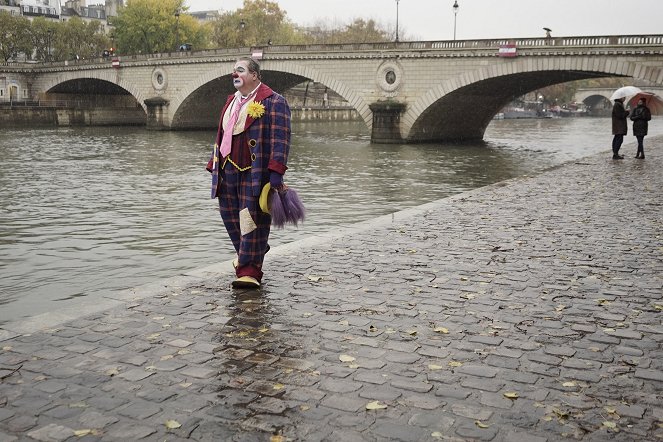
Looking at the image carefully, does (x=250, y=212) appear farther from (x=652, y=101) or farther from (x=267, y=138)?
(x=652, y=101)

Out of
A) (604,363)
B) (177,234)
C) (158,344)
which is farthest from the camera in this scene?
(177,234)

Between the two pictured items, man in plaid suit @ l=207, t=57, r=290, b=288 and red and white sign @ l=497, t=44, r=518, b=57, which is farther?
red and white sign @ l=497, t=44, r=518, b=57

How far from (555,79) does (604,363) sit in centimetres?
3266

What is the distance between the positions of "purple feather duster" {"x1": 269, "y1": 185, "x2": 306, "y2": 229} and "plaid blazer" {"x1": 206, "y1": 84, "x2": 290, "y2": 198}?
144 millimetres

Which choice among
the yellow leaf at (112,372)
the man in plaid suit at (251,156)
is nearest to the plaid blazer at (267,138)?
the man in plaid suit at (251,156)

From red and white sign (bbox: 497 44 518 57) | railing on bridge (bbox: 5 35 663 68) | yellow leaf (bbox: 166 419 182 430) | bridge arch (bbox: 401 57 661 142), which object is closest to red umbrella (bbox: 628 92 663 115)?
bridge arch (bbox: 401 57 661 142)

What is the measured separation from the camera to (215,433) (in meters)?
3.29

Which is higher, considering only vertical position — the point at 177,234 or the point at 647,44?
the point at 647,44

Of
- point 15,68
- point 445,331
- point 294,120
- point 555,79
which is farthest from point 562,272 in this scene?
point 15,68

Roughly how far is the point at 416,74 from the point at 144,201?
22.1 m

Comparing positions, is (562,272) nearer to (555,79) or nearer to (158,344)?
(158,344)

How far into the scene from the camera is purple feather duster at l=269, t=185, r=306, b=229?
5.73m

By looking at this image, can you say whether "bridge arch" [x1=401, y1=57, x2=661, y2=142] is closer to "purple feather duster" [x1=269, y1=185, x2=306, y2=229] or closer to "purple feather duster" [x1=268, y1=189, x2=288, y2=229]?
"purple feather duster" [x1=269, y1=185, x2=306, y2=229]

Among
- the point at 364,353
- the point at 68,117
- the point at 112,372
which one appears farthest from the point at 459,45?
the point at 68,117
